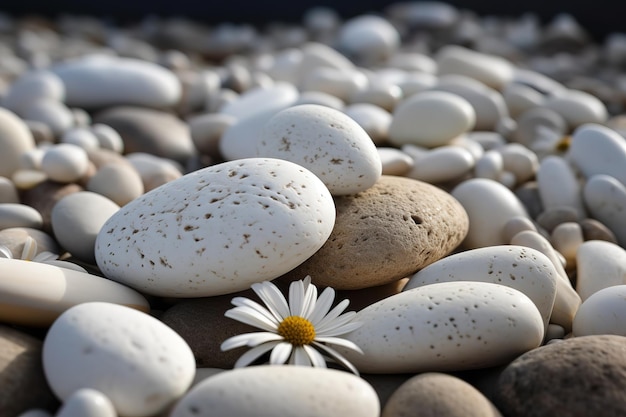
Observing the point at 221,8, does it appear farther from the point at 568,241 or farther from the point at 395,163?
the point at 568,241

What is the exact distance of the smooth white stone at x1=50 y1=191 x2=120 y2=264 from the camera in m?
1.98

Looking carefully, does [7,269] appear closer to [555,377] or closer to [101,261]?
[101,261]

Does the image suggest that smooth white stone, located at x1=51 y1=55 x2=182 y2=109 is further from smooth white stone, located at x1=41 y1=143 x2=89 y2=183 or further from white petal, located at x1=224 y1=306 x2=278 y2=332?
white petal, located at x1=224 y1=306 x2=278 y2=332

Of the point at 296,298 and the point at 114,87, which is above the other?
the point at 296,298

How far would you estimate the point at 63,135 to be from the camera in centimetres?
310

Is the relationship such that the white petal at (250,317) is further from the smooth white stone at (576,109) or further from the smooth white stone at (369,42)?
the smooth white stone at (369,42)

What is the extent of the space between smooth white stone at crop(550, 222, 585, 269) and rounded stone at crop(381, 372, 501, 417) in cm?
91

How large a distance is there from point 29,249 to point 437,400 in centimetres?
112

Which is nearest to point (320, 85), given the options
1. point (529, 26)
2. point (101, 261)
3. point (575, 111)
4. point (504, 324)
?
point (575, 111)

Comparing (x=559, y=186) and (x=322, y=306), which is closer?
(x=322, y=306)

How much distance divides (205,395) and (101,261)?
626 millimetres

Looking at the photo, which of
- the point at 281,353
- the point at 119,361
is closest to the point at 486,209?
the point at 281,353

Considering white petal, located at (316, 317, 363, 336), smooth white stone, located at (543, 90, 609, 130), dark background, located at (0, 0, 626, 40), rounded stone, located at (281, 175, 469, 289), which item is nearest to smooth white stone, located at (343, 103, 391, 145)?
rounded stone, located at (281, 175, 469, 289)

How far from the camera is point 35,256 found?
1.90 metres
